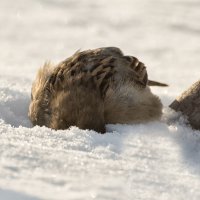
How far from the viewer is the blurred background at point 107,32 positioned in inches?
248

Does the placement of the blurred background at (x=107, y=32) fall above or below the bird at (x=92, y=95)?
above

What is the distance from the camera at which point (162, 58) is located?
6477 millimetres

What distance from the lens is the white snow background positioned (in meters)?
2.57

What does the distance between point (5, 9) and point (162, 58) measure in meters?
2.06

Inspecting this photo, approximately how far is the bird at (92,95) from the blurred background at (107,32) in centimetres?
173

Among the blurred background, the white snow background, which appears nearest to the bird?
the white snow background

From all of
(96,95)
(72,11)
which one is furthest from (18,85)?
(72,11)

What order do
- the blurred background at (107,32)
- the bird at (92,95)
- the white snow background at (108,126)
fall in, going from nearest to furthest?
the white snow background at (108,126) < the bird at (92,95) < the blurred background at (107,32)

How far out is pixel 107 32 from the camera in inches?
276

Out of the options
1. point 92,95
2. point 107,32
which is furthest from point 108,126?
point 107,32

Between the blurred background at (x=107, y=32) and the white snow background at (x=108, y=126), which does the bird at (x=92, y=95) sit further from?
the blurred background at (x=107, y=32)

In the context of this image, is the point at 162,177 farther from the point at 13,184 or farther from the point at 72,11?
the point at 72,11

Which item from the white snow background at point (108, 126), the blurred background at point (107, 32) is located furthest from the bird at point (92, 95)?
the blurred background at point (107, 32)

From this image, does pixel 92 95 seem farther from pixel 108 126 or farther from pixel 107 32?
pixel 107 32
